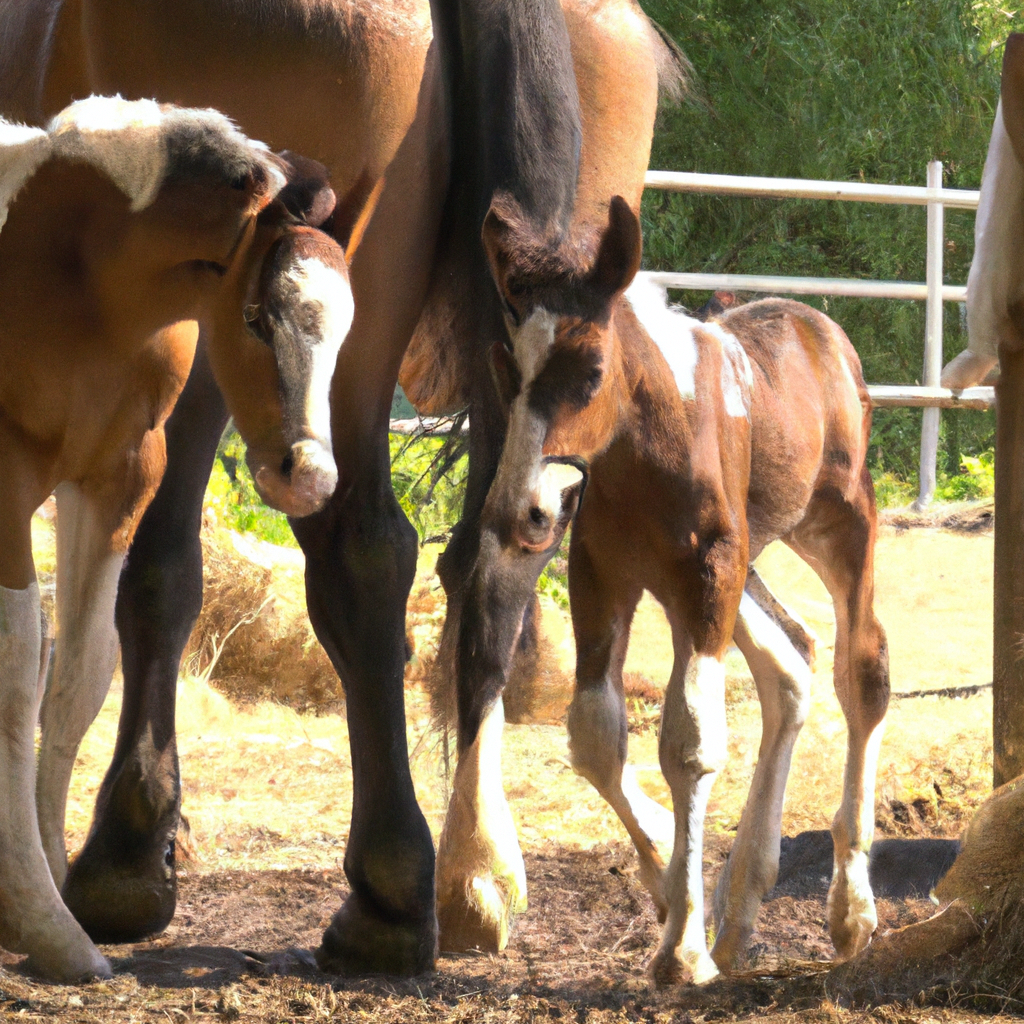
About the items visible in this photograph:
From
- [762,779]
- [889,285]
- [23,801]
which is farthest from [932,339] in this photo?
[23,801]

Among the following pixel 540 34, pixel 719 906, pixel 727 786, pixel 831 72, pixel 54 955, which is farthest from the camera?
pixel 831 72

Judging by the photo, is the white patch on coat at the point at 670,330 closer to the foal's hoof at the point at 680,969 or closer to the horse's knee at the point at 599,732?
the horse's knee at the point at 599,732

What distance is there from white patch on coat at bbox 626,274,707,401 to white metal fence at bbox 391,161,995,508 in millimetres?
4001

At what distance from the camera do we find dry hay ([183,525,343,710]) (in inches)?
240

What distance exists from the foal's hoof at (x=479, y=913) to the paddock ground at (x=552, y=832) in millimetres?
36

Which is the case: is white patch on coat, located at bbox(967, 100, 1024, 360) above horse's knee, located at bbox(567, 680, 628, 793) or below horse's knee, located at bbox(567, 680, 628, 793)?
above

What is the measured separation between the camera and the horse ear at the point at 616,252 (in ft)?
7.98

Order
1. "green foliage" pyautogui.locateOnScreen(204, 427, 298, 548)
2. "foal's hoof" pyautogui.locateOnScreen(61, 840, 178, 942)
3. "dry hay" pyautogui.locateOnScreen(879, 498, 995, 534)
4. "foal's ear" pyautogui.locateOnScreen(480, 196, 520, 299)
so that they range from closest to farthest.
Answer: "foal's ear" pyautogui.locateOnScreen(480, 196, 520, 299) < "foal's hoof" pyautogui.locateOnScreen(61, 840, 178, 942) < "green foliage" pyautogui.locateOnScreen(204, 427, 298, 548) < "dry hay" pyautogui.locateOnScreen(879, 498, 995, 534)

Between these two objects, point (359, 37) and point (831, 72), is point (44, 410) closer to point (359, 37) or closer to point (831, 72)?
point (359, 37)

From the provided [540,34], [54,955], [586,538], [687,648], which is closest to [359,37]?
[540,34]

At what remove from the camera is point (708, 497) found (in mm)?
2795

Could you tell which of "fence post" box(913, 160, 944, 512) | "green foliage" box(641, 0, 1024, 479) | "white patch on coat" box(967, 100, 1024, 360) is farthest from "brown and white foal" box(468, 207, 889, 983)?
"green foliage" box(641, 0, 1024, 479)

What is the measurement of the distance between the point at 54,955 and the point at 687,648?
132 centimetres

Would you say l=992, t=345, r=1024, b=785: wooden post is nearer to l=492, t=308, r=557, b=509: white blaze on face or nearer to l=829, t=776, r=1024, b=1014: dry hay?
l=829, t=776, r=1024, b=1014: dry hay
